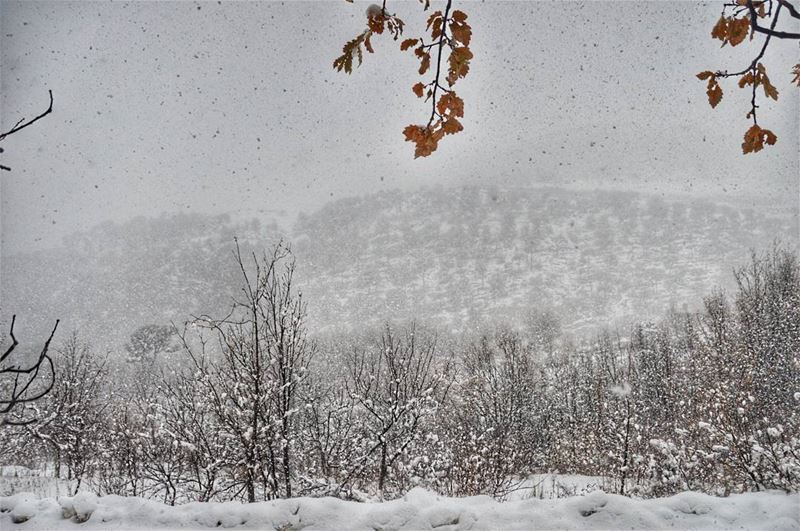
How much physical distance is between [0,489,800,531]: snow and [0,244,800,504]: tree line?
1.38 metres

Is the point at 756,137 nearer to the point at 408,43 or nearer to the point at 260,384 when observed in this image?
the point at 408,43

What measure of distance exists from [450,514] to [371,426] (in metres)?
7.85

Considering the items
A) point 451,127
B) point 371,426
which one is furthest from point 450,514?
point 371,426

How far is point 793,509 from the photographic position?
375cm

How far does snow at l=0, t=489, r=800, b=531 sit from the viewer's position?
12.4 ft

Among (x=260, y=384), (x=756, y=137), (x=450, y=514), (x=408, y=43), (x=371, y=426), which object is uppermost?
(x=408, y=43)

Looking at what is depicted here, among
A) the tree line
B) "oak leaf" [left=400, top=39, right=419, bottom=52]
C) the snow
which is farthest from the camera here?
the tree line

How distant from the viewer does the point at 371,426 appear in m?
11.4

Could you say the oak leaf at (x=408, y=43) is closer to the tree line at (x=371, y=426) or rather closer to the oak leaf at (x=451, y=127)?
the oak leaf at (x=451, y=127)

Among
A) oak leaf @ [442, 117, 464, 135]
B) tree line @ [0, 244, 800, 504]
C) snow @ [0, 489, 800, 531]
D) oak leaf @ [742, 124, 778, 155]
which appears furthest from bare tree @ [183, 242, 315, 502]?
oak leaf @ [742, 124, 778, 155]

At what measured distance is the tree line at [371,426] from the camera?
22.2 feet

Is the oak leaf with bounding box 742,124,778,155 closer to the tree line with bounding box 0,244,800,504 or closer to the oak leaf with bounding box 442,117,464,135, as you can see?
the oak leaf with bounding box 442,117,464,135

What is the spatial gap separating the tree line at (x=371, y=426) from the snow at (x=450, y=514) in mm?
1379

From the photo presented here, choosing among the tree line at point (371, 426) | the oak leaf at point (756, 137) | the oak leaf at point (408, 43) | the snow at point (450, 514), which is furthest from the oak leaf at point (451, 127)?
the snow at point (450, 514)
